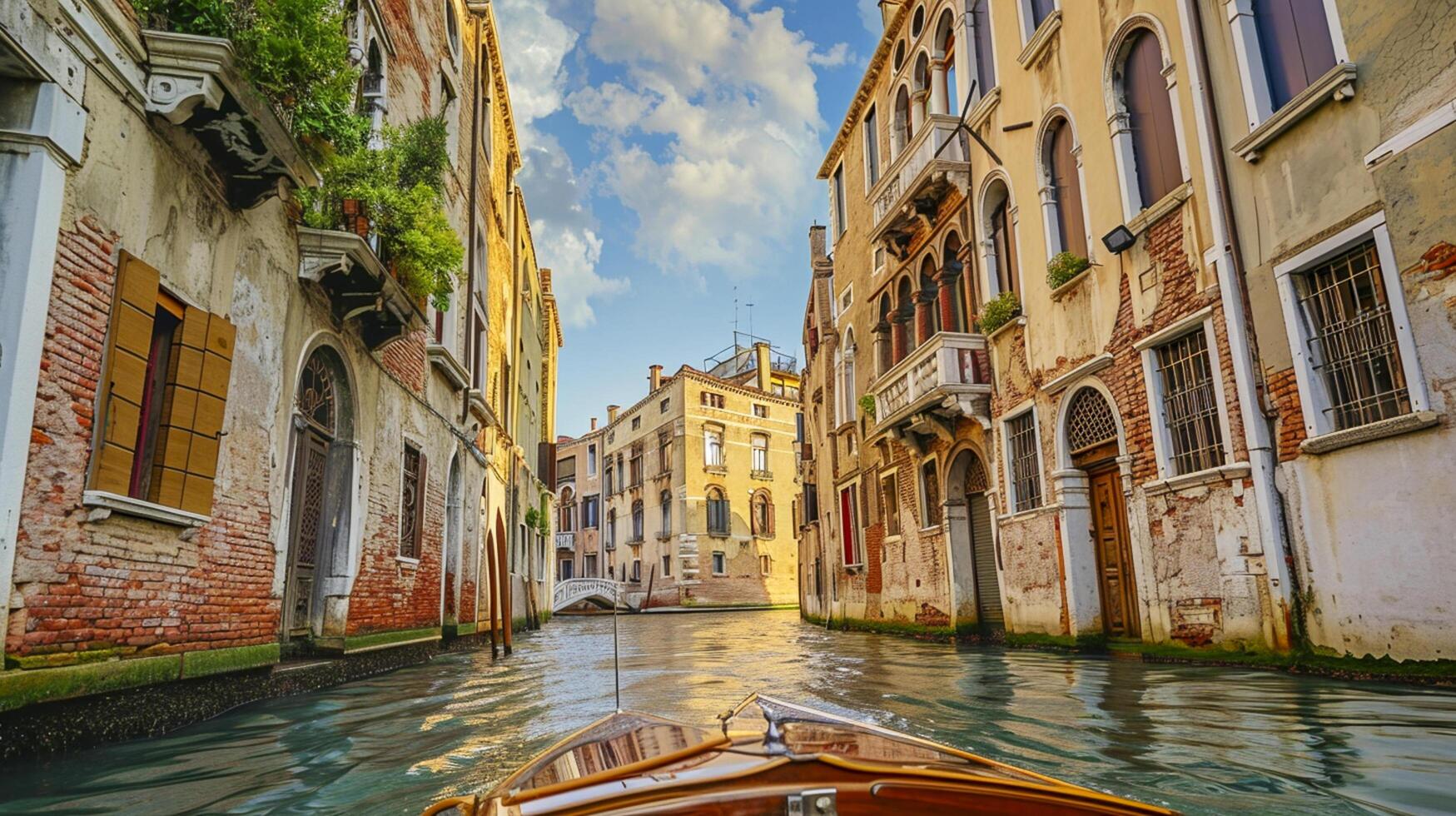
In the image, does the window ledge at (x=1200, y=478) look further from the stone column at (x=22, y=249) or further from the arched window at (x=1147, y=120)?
the stone column at (x=22, y=249)

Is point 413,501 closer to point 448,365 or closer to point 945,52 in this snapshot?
point 448,365

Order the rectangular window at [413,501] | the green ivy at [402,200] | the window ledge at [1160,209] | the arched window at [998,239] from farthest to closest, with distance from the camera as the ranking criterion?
the arched window at [998,239] < the rectangular window at [413,501] < the window ledge at [1160,209] < the green ivy at [402,200]

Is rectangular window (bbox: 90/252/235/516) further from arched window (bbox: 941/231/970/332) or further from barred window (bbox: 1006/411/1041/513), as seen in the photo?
arched window (bbox: 941/231/970/332)

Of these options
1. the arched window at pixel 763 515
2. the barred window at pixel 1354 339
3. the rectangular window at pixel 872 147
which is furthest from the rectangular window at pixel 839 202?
the arched window at pixel 763 515

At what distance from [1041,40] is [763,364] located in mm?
32513

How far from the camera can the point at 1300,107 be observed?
6258 mm

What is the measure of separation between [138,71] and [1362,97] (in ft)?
24.4

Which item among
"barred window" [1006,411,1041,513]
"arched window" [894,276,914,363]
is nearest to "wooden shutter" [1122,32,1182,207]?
"barred window" [1006,411,1041,513]

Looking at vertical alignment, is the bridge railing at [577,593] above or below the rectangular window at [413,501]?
below

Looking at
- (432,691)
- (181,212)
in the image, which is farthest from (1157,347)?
(181,212)

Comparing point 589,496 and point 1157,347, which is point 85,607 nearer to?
point 1157,347

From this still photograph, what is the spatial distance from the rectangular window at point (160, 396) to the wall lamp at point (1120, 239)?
7.50 metres

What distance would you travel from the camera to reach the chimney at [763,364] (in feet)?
139

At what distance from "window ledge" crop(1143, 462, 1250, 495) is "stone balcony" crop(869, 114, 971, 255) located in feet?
19.2
